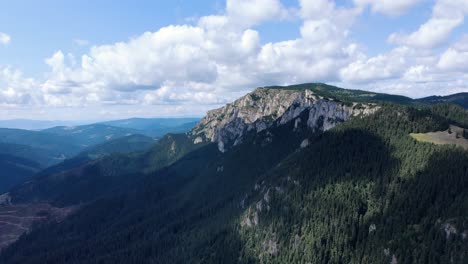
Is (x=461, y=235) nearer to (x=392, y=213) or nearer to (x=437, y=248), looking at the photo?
(x=437, y=248)

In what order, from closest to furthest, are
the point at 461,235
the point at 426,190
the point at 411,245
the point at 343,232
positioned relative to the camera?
the point at 461,235 → the point at 411,245 → the point at 426,190 → the point at 343,232

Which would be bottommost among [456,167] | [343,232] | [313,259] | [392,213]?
[313,259]

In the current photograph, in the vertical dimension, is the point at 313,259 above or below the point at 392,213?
below

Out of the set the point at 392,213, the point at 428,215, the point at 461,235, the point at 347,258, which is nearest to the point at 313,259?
the point at 347,258

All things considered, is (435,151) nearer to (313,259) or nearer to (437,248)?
(437,248)

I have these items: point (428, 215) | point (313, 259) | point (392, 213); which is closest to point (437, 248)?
point (428, 215)

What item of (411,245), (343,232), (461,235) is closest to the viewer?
(461,235)

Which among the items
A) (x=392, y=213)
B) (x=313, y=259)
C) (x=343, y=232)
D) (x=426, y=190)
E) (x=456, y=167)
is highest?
(x=456, y=167)

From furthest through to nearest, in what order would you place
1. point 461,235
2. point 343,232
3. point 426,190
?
point 343,232 < point 426,190 < point 461,235

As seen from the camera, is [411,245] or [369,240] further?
[369,240]
